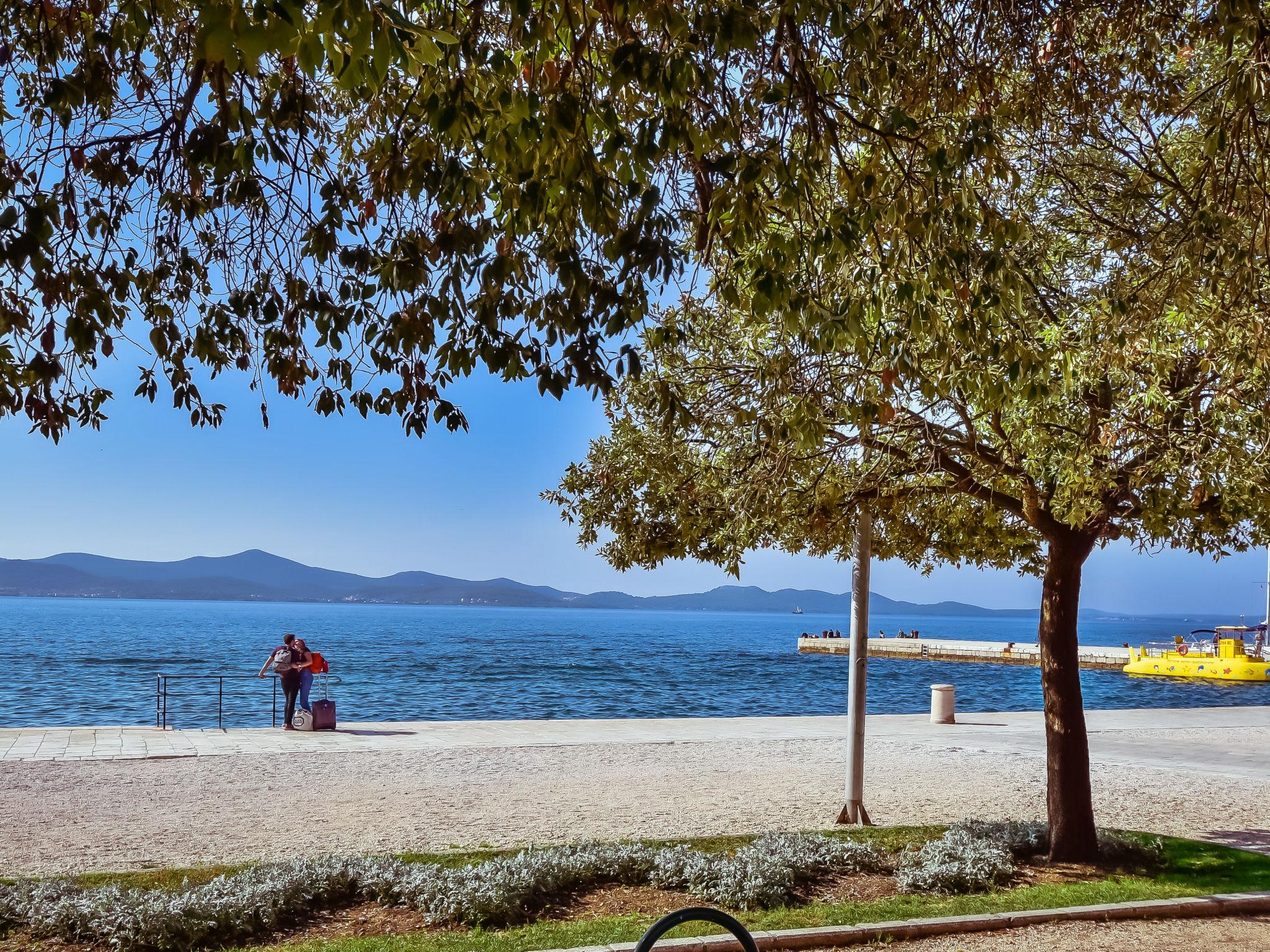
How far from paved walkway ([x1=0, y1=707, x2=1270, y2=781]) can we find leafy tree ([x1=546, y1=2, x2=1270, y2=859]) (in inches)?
303

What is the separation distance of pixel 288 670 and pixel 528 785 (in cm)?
685

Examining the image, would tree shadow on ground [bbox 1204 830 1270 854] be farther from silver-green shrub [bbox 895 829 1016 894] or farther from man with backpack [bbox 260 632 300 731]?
man with backpack [bbox 260 632 300 731]

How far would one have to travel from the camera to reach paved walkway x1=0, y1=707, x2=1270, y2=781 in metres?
16.0

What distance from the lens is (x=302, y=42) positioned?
9.14ft

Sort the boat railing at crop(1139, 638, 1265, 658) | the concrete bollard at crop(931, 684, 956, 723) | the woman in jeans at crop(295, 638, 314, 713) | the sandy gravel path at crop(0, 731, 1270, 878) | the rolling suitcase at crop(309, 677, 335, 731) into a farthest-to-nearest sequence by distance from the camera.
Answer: the boat railing at crop(1139, 638, 1265, 658) < the concrete bollard at crop(931, 684, 956, 723) < the rolling suitcase at crop(309, 677, 335, 731) < the woman in jeans at crop(295, 638, 314, 713) < the sandy gravel path at crop(0, 731, 1270, 878)

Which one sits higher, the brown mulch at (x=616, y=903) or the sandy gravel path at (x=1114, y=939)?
the sandy gravel path at (x=1114, y=939)

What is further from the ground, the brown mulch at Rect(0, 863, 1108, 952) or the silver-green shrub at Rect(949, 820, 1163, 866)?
the silver-green shrub at Rect(949, 820, 1163, 866)

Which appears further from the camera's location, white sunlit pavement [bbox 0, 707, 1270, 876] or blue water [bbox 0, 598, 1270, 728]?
blue water [bbox 0, 598, 1270, 728]

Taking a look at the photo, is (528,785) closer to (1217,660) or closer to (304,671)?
(304,671)

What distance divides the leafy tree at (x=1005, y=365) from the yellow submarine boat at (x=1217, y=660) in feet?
133

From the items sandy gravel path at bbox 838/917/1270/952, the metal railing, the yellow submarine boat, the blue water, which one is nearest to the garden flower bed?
sandy gravel path at bbox 838/917/1270/952

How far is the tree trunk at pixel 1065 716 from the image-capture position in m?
9.51

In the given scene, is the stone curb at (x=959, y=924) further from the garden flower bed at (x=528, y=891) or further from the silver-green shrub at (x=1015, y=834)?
the silver-green shrub at (x=1015, y=834)

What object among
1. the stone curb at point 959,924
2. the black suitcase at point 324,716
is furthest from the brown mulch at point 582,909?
the black suitcase at point 324,716
